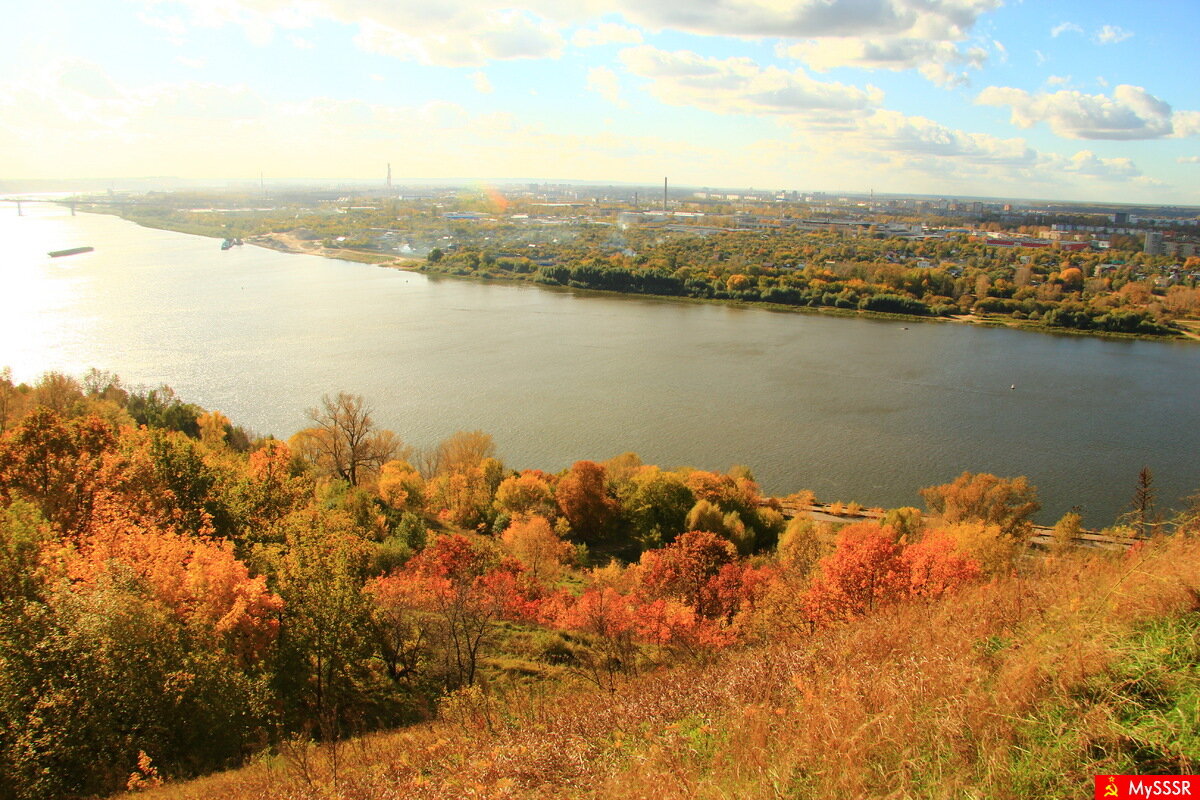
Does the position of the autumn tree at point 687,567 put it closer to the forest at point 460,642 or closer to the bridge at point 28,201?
the forest at point 460,642

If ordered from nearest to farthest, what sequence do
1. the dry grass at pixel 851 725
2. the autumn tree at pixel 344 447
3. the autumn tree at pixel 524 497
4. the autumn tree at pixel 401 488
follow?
the dry grass at pixel 851 725 < the autumn tree at pixel 401 488 < the autumn tree at pixel 524 497 < the autumn tree at pixel 344 447

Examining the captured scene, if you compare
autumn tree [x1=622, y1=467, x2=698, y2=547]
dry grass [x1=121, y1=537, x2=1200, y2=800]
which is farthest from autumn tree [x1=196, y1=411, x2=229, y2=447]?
dry grass [x1=121, y1=537, x2=1200, y2=800]

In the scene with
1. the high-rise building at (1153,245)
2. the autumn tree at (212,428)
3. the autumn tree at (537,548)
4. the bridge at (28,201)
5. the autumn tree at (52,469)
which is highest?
the bridge at (28,201)

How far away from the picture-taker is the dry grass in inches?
63.5

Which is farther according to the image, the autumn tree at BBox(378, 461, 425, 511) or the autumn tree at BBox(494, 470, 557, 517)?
the autumn tree at BBox(494, 470, 557, 517)

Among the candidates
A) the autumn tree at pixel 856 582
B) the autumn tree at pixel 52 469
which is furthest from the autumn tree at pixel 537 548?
the autumn tree at pixel 52 469

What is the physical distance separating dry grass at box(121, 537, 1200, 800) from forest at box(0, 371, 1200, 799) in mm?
12

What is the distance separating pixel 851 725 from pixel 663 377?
40.9 feet

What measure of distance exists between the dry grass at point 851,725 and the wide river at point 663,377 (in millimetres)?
7053

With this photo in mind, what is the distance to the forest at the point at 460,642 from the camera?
1870 mm

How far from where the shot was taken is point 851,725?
70.5 inches

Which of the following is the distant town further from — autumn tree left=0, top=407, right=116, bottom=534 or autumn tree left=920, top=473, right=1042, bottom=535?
autumn tree left=0, top=407, right=116, bottom=534

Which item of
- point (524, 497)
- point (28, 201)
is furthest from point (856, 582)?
point (28, 201)

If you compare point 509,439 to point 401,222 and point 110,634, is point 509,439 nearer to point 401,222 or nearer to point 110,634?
point 110,634
